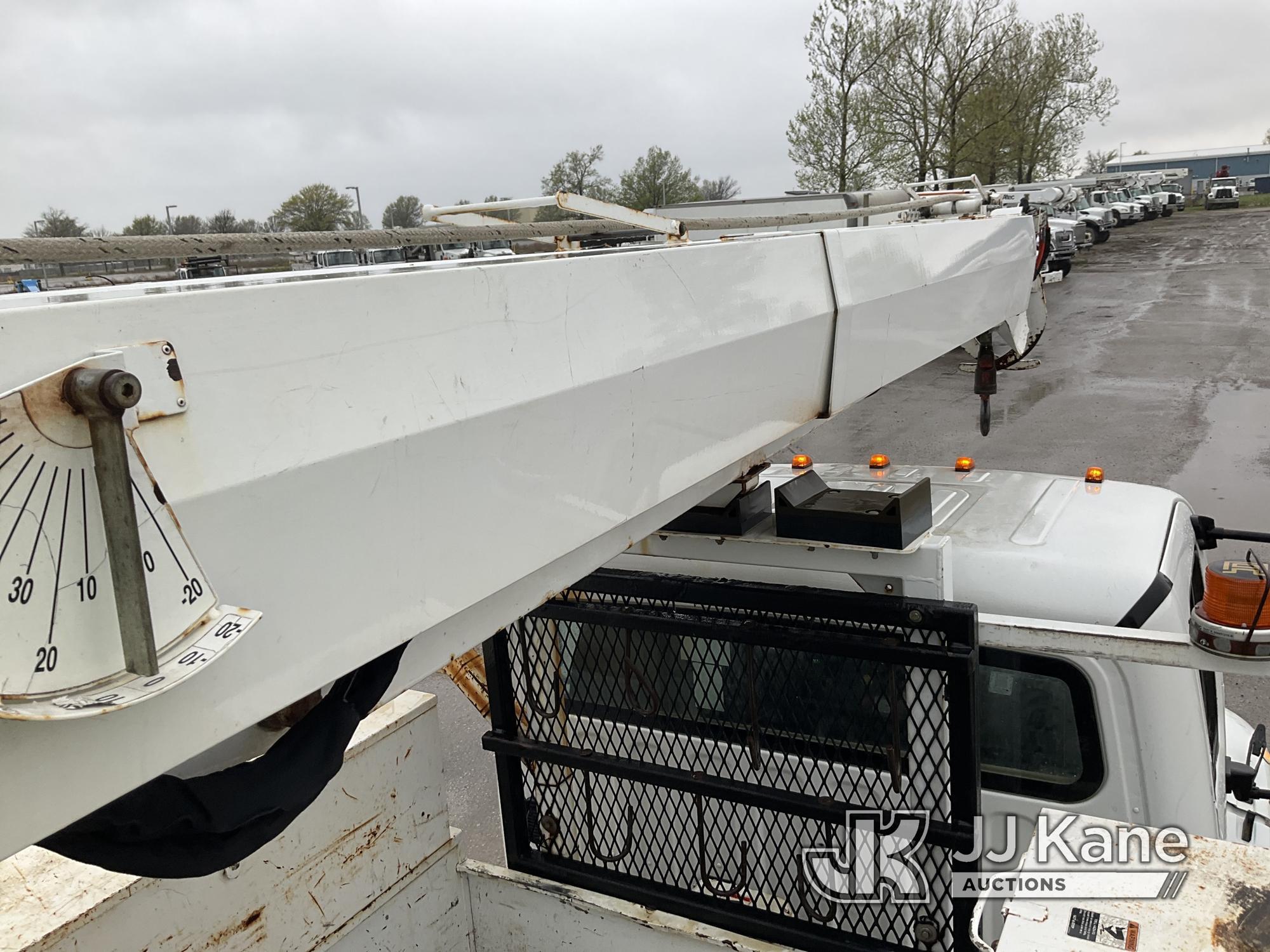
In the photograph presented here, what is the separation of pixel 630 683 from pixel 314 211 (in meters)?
3.07

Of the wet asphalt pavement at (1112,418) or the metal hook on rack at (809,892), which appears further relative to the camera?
the wet asphalt pavement at (1112,418)

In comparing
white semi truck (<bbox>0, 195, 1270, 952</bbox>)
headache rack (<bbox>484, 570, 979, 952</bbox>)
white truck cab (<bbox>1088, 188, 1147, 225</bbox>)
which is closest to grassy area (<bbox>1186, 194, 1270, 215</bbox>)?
white truck cab (<bbox>1088, 188, 1147, 225</bbox>)

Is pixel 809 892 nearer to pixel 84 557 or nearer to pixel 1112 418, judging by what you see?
pixel 84 557

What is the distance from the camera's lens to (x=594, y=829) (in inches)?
112

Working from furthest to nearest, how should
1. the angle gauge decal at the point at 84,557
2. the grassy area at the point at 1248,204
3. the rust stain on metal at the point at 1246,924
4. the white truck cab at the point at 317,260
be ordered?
the grassy area at the point at 1248,204 → the rust stain on metal at the point at 1246,924 → the white truck cab at the point at 317,260 → the angle gauge decal at the point at 84,557

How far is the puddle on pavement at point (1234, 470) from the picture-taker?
8797mm

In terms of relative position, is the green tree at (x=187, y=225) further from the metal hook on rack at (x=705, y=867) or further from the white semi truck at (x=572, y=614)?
the metal hook on rack at (x=705, y=867)

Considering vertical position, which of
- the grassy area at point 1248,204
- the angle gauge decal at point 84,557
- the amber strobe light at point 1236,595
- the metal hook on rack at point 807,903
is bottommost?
the metal hook on rack at point 807,903

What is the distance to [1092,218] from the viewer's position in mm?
34219

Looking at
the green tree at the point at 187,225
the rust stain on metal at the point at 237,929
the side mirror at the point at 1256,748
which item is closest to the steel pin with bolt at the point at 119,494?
the green tree at the point at 187,225

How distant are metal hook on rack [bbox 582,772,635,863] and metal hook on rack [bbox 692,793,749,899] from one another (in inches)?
8.3

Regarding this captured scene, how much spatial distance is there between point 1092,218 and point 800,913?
36687 millimetres

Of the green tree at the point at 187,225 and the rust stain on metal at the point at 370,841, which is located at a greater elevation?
the green tree at the point at 187,225

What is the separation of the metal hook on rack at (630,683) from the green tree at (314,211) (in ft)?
8.70
